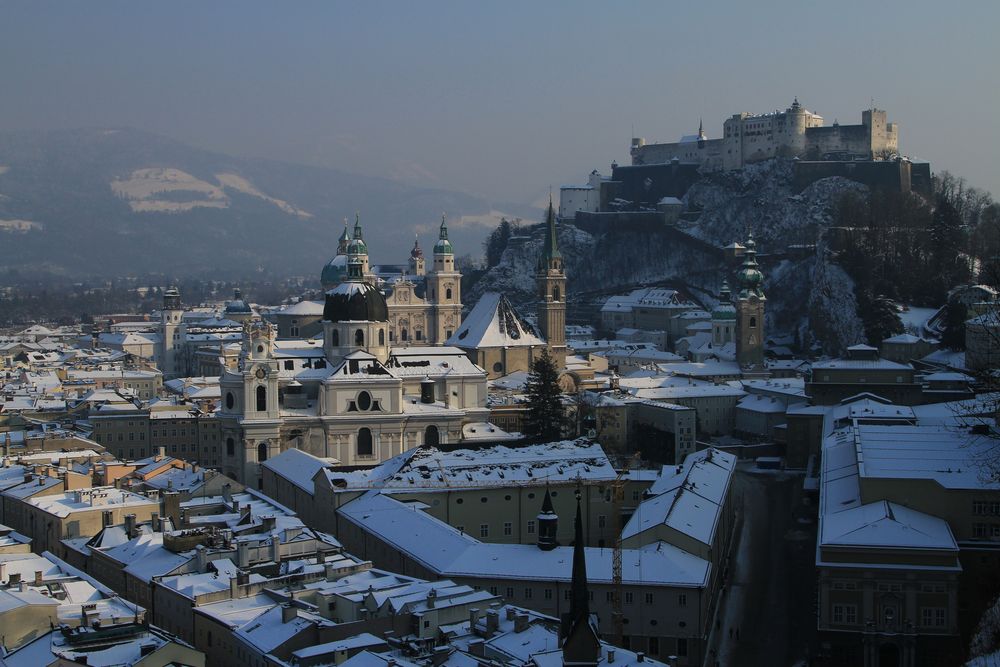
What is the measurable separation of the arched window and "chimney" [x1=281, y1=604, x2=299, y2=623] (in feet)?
103

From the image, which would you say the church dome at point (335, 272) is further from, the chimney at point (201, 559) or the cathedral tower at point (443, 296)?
the chimney at point (201, 559)

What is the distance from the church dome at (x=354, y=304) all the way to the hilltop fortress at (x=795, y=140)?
6399 cm

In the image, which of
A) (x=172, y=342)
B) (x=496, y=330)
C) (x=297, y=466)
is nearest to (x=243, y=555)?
(x=297, y=466)

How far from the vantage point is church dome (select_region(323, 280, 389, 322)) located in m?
67.6

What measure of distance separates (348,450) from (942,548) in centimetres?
3263

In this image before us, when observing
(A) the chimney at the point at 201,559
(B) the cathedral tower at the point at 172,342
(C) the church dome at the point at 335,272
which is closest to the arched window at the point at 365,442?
(A) the chimney at the point at 201,559

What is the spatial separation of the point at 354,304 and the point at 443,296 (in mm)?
27322

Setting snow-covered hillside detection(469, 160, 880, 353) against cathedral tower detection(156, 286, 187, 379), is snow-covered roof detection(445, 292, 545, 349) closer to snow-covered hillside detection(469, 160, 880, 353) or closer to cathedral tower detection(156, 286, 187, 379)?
snow-covered hillside detection(469, 160, 880, 353)

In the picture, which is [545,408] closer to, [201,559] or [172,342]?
[201,559]

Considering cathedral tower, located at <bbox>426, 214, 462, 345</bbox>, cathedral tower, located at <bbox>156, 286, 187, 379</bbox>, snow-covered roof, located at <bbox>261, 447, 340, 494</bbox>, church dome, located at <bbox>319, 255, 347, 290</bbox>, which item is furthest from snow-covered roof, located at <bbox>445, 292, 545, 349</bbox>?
cathedral tower, located at <bbox>156, 286, 187, 379</bbox>

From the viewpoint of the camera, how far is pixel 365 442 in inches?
2509

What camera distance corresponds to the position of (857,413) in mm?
58844

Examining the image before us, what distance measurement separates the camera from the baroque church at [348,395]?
62.8m

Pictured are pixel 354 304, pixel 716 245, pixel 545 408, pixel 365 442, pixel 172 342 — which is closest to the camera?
pixel 365 442
